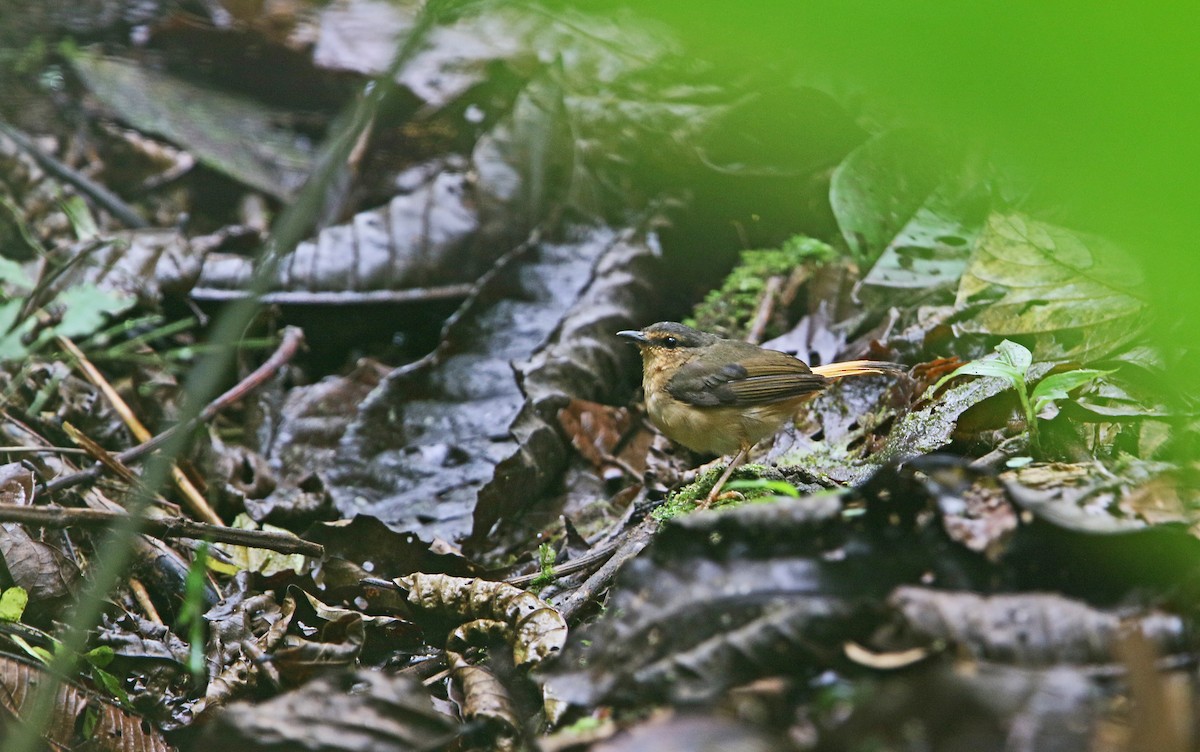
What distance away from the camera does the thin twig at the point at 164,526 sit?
2365 mm

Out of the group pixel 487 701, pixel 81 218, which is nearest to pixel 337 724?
pixel 487 701

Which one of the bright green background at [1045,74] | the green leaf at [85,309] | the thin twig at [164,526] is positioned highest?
the bright green background at [1045,74]

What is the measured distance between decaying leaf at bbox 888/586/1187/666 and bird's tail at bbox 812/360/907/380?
6.68ft

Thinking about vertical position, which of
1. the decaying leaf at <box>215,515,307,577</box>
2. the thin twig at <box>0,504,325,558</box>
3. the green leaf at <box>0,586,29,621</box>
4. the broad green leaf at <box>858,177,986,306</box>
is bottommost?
the decaying leaf at <box>215,515,307,577</box>

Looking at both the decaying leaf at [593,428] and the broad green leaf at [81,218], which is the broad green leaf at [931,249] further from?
the broad green leaf at [81,218]

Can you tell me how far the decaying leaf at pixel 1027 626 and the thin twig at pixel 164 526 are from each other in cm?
188

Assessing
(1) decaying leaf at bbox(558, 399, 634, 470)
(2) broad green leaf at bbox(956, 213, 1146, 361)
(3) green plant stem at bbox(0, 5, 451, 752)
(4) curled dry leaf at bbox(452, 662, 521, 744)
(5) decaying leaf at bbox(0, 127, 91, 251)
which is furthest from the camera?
(5) decaying leaf at bbox(0, 127, 91, 251)

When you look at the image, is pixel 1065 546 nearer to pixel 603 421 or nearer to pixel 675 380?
pixel 675 380

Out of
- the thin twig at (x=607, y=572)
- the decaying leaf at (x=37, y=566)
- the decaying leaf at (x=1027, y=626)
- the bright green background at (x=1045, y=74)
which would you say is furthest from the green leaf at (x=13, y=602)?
the bright green background at (x=1045, y=74)

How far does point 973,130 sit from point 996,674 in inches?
42.8

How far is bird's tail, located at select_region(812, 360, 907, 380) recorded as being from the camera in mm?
3662

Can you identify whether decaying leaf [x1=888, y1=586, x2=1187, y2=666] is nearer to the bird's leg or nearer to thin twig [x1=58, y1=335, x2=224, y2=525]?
the bird's leg

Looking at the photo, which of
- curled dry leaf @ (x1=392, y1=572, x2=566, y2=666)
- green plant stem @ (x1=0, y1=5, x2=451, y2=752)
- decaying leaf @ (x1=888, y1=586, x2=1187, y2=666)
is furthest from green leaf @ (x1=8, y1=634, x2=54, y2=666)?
decaying leaf @ (x1=888, y1=586, x2=1187, y2=666)

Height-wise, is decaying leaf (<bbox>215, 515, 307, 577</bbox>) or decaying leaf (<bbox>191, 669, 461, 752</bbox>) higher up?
decaying leaf (<bbox>191, 669, 461, 752</bbox>)
